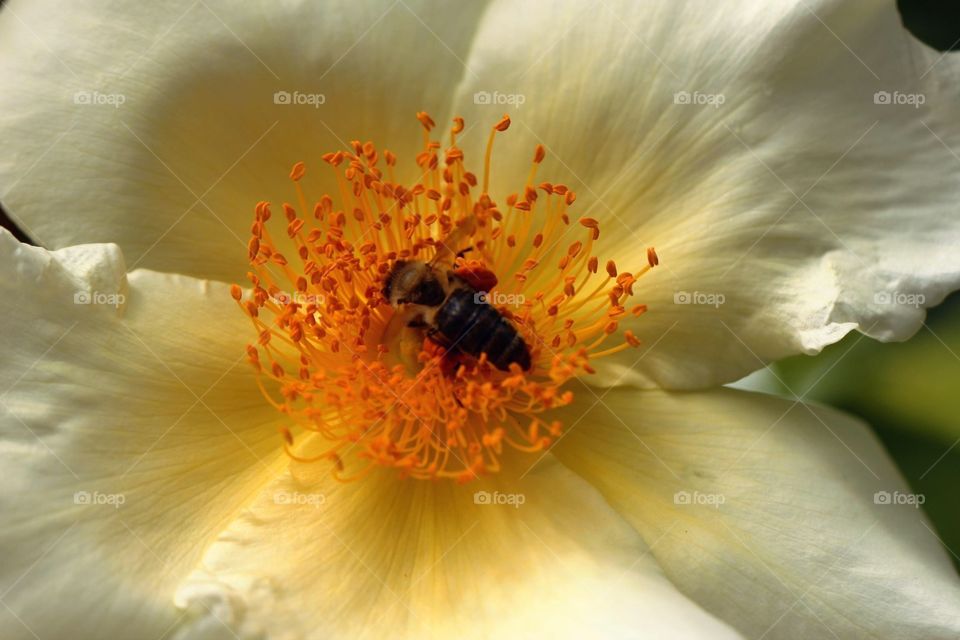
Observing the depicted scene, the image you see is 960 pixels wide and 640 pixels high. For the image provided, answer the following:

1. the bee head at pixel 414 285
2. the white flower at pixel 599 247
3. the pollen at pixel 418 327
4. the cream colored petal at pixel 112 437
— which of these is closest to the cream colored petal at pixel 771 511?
the white flower at pixel 599 247

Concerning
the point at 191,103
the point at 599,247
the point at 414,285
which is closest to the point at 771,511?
the point at 599,247

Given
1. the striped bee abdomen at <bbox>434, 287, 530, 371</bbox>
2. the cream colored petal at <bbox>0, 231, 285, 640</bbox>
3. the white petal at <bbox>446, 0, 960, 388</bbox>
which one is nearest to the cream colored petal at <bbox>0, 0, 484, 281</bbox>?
the cream colored petal at <bbox>0, 231, 285, 640</bbox>

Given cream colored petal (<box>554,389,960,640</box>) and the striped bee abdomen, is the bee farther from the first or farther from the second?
cream colored petal (<box>554,389,960,640</box>)

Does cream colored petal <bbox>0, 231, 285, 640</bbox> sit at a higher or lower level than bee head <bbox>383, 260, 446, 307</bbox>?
lower

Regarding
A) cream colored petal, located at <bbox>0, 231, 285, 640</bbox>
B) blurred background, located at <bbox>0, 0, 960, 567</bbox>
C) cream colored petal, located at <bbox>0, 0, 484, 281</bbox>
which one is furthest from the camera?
blurred background, located at <bbox>0, 0, 960, 567</bbox>

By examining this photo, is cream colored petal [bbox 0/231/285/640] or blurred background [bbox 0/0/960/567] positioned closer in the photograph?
cream colored petal [bbox 0/231/285/640]

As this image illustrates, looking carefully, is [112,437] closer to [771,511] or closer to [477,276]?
[477,276]

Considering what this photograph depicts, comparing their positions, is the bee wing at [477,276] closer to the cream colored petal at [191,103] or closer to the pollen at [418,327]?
the pollen at [418,327]
